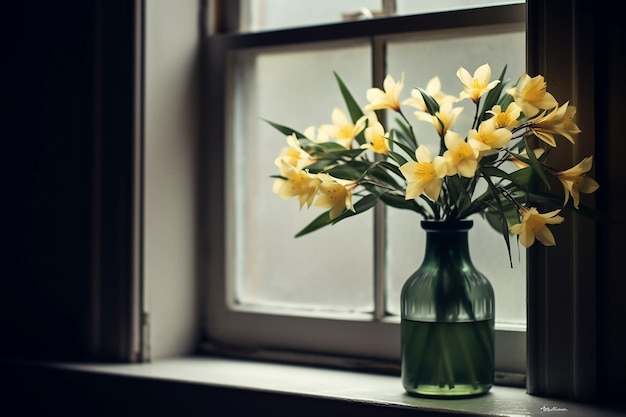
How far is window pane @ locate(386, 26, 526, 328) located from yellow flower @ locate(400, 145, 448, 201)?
0.26 meters

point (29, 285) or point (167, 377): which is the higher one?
point (29, 285)

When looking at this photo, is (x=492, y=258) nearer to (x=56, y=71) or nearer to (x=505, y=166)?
(x=505, y=166)

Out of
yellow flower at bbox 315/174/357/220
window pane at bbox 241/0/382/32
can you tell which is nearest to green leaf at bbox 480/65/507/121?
yellow flower at bbox 315/174/357/220

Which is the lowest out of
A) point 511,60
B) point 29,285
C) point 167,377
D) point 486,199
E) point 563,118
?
point 167,377

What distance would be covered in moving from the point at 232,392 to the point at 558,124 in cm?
67

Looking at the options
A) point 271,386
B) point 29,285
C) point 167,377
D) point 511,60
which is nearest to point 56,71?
point 29,285

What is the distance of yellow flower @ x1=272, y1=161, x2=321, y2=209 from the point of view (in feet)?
3.96

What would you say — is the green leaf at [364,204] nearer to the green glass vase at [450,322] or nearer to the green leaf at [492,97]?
the green glass vase at [450,322]

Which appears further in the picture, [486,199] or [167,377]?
[167,377]

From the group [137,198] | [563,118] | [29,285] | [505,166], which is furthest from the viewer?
[29,285]

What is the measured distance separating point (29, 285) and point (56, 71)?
1.42 feet

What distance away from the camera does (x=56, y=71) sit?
1.59 m

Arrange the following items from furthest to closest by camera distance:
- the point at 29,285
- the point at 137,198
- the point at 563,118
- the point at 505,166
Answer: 1. the point at 29,285
2. the point at 137,198
3. the point at 505,166
4. the point at 563,118

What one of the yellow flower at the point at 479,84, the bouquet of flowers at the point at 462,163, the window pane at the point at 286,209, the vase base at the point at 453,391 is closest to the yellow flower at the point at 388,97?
the bouquet of flowers at the point at 462,163
